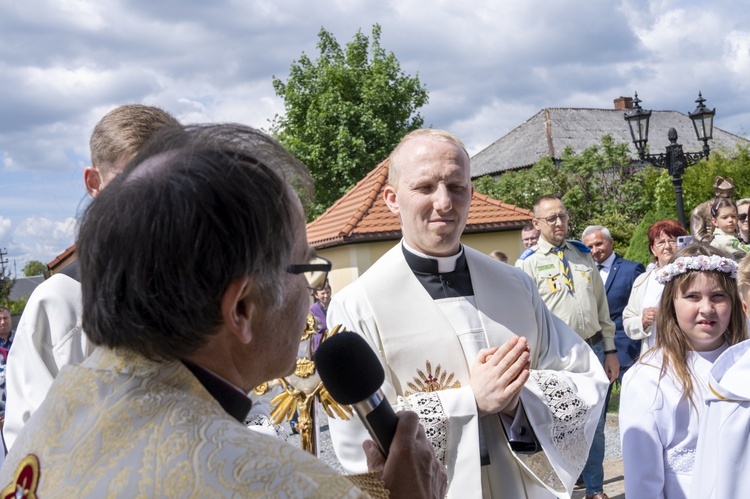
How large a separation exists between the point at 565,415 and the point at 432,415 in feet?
1.71

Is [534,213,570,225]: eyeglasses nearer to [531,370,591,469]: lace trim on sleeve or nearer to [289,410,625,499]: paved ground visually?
[289,410,625,499]: paved ground

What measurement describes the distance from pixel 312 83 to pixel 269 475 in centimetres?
3247

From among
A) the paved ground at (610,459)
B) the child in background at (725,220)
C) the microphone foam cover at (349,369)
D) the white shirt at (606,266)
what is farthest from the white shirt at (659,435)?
the white shirt at (606,266)

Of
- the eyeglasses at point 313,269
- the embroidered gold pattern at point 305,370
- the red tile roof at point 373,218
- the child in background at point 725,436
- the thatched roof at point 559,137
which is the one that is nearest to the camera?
the eyeglasses at point 313,269

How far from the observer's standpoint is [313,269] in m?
1.53

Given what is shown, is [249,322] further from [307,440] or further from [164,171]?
[307,440]

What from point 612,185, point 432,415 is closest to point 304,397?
point 432,415

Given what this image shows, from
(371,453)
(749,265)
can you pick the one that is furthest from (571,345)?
(371,453)

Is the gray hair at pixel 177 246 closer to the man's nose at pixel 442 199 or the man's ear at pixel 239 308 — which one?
the man's ear at pixel 239 308

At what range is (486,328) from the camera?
10.5 ft

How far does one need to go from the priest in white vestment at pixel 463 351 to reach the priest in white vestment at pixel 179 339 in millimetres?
1537

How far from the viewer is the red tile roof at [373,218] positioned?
18844 millimetres

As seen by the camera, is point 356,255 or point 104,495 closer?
point 104,495

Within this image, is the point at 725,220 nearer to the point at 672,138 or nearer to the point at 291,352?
the point at 672,138
